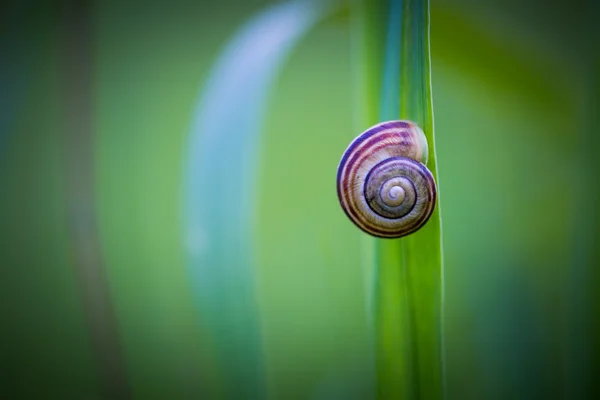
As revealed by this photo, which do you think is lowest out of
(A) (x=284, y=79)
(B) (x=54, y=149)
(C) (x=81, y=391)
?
(C) (x=81, y=391)

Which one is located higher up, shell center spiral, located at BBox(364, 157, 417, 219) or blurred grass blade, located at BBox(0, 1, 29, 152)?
blurred grass blade, located at BBox(0, 1, 29, 152)

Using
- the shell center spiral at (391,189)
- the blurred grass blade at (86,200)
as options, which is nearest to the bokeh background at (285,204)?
the blurred grass blade at (86,200)

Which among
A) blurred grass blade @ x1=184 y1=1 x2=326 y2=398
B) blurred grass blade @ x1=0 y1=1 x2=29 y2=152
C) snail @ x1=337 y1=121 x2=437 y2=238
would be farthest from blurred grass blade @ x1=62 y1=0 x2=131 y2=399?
snail @ x1=337 y1=121 x2=437 y2=238

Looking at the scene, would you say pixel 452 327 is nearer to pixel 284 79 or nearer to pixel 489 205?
pixel 489 205

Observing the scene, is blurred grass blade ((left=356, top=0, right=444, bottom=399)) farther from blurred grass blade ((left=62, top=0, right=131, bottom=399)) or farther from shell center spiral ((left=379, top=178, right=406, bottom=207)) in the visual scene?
blurred grass blade ((left=62, top=0, right=131, bottom=399))

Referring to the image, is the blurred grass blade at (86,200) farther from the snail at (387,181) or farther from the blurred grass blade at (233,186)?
the snail at (387,181)

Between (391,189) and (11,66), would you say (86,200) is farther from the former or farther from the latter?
(391,189)

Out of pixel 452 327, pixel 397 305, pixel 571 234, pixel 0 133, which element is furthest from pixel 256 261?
pixel 571 234
